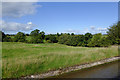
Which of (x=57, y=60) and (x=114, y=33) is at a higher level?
(x=114, y=33)

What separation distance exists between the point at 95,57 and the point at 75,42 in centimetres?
4158

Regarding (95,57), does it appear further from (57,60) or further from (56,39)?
(56,39)

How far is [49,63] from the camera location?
47.3 feet

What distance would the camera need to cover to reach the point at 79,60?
55.9ft

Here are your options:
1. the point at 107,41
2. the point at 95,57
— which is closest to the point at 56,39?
the point at 107,41

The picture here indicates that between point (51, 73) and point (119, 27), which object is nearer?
point (51, 73)

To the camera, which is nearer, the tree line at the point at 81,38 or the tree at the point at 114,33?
the tree at the point at 114,33

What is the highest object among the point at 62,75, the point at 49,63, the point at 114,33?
the point at 114,33

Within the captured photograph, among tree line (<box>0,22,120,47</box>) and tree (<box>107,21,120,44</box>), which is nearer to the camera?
tree (<box>107,21,120,44</box>)

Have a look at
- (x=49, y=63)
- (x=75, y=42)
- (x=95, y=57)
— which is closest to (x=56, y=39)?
(x=75, y=42)

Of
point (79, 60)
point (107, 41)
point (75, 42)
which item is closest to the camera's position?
point (79, 60)

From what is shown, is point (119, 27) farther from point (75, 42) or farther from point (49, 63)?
point (49, 63)

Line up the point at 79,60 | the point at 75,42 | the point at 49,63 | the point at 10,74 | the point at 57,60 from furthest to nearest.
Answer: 1. the point at 75,42
2. the point at 79,60
3. the point at 57,60
4. the point at 49,63
5. the point at 10,74

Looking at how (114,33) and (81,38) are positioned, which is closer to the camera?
(114,33)
